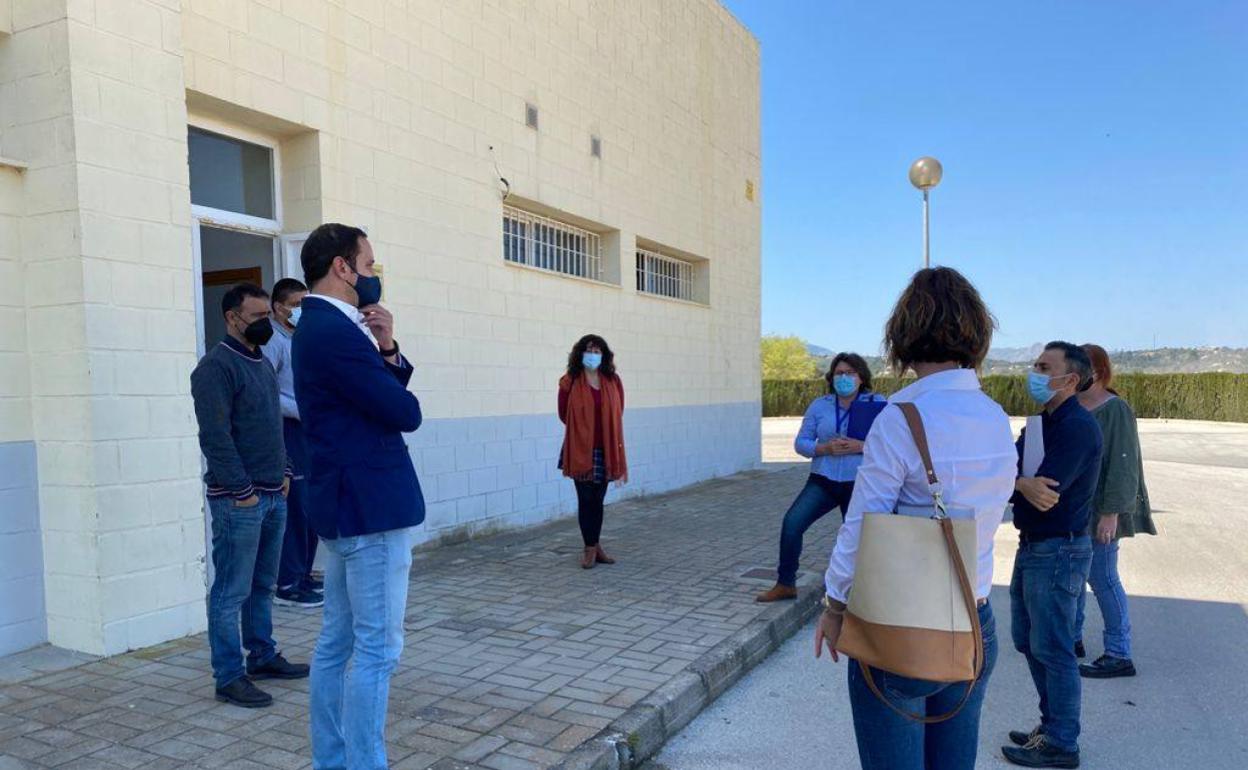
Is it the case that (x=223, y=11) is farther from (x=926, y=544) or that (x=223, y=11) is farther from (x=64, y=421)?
(x=926, y=544)

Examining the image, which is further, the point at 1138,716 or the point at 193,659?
the point at 193,659

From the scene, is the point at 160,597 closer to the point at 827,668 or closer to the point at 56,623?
the point at 56,623

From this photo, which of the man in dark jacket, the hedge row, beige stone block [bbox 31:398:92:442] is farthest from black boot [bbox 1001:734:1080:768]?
the hedge row

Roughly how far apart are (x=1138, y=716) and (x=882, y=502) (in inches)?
117

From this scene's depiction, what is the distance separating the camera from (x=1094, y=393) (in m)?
4.53

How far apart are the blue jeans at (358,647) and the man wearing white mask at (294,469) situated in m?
2.41

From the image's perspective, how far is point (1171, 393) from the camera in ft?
106

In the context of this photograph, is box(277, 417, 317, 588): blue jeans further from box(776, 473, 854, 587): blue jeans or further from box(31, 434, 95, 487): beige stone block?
box(776, 473, 854, 587): blue jeans

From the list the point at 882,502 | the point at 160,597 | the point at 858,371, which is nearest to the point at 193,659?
the point at 160,597

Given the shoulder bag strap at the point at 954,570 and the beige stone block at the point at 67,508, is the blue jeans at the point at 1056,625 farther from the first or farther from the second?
the beige stone block at the point at 67,508

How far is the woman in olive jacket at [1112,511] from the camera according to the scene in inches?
168

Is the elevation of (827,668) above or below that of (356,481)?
below

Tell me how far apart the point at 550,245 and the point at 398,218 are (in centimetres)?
276

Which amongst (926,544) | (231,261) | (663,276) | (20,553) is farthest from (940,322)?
(663,276)
